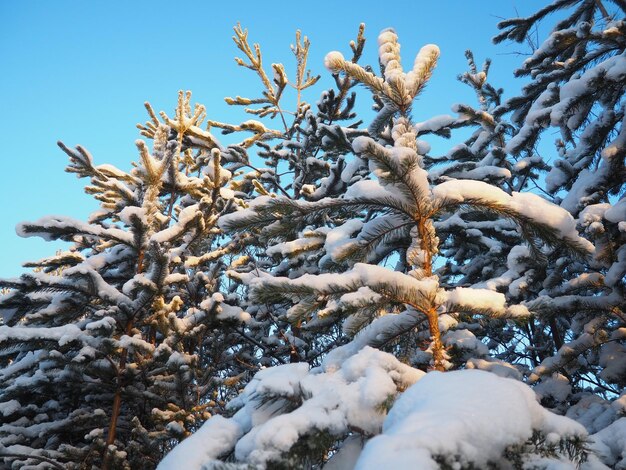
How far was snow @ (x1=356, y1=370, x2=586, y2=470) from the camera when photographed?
1.15 meters

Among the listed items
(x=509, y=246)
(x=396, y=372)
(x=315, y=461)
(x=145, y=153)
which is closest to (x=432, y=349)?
(x=396, y=372)

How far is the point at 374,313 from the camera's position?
256 cm

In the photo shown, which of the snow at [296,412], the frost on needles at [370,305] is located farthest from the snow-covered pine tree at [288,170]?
the snow at [296,412]

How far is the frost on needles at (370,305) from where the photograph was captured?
5.01 feet

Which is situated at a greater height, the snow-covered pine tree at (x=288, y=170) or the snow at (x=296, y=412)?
the snow-covered pine tree at (x=288, y=170)

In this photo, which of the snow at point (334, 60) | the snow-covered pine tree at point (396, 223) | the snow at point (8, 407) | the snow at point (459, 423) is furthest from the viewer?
the snow at point (8, 407)

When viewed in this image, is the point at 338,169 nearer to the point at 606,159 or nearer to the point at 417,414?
the point at 606,159

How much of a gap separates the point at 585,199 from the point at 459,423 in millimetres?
4114

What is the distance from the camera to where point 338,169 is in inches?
254

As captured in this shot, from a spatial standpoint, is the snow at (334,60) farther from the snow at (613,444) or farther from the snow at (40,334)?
the snow at (40,334)

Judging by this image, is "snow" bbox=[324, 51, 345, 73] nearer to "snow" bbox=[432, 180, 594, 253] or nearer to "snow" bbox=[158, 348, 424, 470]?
"snow" bbox=[432, 180, 594, 253]

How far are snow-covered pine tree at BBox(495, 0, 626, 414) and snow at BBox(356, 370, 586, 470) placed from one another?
137cm

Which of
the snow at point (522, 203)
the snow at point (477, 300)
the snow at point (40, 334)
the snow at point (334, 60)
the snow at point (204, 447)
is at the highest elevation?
the snow at point (334, 60)

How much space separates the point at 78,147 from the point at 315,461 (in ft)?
19.1
